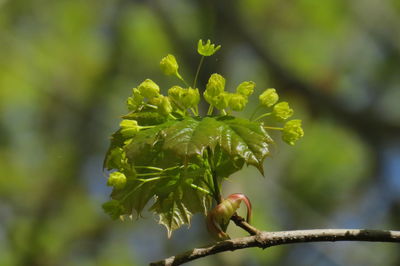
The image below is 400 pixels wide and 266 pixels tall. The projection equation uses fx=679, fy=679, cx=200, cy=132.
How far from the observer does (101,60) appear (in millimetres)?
9641

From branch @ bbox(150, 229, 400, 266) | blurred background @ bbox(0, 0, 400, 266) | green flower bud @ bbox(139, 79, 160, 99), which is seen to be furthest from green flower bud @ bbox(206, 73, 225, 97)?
blurred background @ bbox(0, 0, 400, 266)

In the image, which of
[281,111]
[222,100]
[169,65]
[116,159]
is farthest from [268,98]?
[116,159]

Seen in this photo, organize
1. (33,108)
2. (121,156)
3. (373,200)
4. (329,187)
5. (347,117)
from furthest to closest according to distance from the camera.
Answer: (33,108)
(329,187)
(373,200)
(347,117)
(121,156)

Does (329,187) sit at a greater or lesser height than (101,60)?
lesser

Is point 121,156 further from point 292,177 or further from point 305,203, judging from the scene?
point 292,177

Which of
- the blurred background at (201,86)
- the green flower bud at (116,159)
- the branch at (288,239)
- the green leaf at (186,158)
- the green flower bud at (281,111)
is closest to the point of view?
the branch at (288,239)

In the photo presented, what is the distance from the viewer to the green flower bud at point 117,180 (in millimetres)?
1372

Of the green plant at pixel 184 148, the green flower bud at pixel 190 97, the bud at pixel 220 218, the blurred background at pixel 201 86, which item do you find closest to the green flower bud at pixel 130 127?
the green plant at pixel 184 148

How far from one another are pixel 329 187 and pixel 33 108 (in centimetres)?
426

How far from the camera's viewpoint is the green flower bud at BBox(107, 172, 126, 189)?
1.37 m

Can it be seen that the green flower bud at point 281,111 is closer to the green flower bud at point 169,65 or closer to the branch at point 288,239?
the green flower bud at point 169,65

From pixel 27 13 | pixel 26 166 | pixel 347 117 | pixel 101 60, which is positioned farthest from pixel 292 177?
pixel 27 13

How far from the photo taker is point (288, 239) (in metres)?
1.18

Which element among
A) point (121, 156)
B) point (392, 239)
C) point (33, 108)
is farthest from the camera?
point (33, 108)
